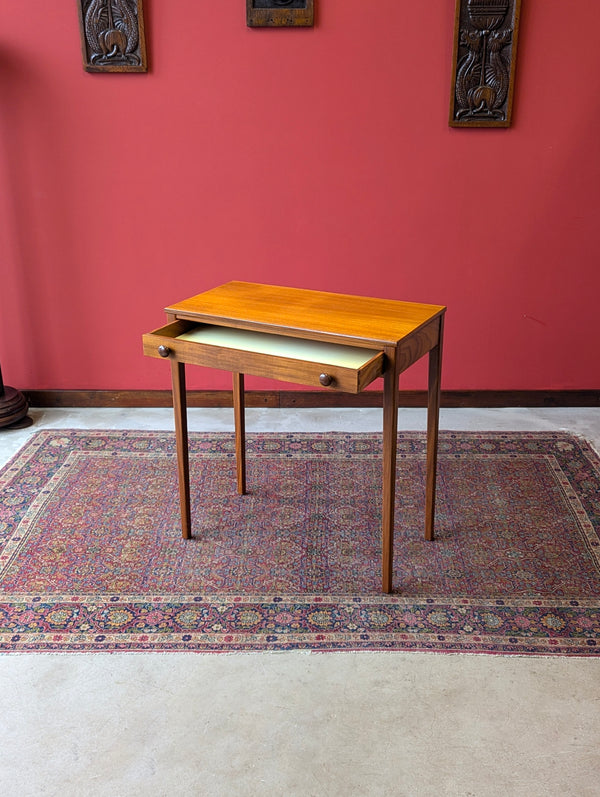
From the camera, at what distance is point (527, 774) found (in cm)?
170

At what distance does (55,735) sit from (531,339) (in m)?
2.56

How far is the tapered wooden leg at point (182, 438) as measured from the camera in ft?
7.75

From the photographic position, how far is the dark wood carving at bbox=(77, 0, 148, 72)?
3182 millimetres

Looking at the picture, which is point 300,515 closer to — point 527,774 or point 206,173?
point 527,774

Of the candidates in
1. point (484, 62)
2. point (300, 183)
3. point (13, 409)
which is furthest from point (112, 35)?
point (13, 409)

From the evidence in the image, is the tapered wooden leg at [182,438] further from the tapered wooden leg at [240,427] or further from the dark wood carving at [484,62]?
the dark wood carving at [484,62]

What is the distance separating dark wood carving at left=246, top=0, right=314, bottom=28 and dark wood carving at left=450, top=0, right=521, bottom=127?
0.58 m

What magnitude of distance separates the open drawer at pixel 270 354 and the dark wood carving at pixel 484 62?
154 centimetres

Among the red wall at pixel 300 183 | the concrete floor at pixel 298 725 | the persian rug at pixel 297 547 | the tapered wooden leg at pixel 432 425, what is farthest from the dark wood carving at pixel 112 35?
the concrete floor at pixel 298 725

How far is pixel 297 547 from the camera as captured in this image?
8.37ft

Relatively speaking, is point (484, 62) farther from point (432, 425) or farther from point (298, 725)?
point (298, 725)

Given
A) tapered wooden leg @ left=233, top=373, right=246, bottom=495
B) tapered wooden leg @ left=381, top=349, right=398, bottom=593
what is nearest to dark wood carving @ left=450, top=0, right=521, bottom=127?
tapered wooden leg @ left=233, top=373, right=246, bottom=495

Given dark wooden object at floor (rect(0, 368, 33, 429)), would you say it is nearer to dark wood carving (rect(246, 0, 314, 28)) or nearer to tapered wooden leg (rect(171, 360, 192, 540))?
tapered wooden leg (rect(171, 360, 192, 540))

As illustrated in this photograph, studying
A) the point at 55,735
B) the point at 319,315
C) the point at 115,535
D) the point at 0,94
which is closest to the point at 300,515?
the point at 115,535
